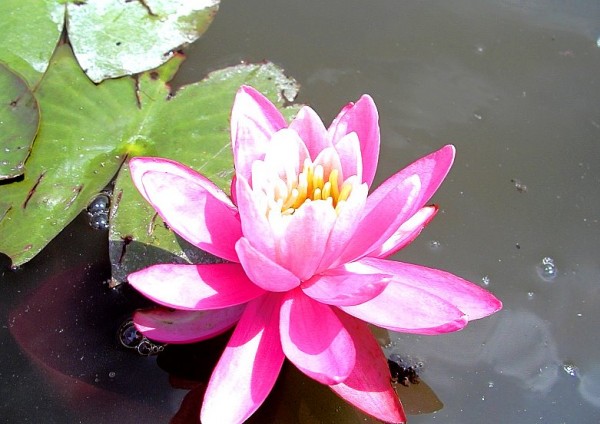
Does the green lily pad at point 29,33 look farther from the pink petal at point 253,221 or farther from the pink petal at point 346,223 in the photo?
the pink petal at point 346,223

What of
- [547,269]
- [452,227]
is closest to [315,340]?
[452,227]

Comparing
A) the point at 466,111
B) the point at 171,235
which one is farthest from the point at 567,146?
the point at 171,235

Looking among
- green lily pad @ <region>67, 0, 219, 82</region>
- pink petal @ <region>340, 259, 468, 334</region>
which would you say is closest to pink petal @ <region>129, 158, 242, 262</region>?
pink petal @ <region>340, 259, 468, 334</region>

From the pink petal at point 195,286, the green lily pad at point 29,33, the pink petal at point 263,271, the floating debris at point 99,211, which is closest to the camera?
the pink petal at point 263,271

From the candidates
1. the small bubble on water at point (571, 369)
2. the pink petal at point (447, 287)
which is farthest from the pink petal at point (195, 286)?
the small bubble on water at point (571, 369)

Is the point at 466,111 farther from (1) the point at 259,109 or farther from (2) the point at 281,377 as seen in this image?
(2) the point at 281,377

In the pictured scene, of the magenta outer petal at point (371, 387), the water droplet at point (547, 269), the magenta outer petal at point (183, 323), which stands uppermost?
Answer: the water droplet at point (547, 269)
